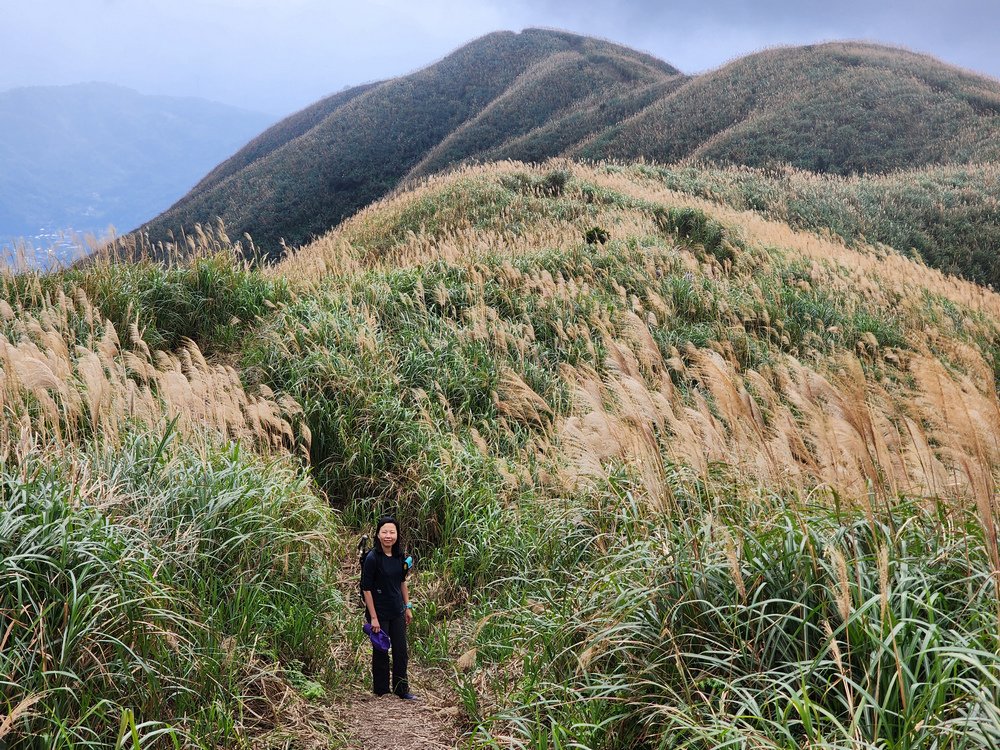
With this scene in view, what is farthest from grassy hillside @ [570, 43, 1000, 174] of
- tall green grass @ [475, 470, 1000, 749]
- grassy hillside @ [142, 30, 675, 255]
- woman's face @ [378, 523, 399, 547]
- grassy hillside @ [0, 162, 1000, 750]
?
tall green grass @ [475, 470, 1000, 749]

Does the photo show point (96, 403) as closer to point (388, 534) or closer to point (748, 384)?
point (388, 534)

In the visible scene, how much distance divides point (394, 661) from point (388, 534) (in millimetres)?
717

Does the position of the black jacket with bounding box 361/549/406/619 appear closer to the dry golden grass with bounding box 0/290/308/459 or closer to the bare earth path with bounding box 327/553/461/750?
the bare earth path with bounding box 327/553/461/750

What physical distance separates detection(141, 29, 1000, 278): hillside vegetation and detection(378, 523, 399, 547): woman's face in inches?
821

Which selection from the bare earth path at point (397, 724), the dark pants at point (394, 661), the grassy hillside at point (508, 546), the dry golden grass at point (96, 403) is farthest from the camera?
the dry golden grass at point (96, 403)

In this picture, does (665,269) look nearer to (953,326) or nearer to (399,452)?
(953,326)

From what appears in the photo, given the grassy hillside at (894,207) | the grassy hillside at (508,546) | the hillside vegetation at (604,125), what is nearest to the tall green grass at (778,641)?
the grassy hillside at (508,546)

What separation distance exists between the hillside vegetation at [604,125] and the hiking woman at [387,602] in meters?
20.9

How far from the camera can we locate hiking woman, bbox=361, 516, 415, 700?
3.67 metres

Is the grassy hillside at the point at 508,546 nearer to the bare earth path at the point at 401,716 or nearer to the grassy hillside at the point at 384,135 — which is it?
the bare earth path at the point at 401,716

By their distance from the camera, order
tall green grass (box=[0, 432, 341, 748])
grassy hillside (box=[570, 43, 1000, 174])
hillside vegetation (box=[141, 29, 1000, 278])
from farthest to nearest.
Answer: hillside vegetation (box=[141, 29, 1000, 278]) → grassy hillside (box=[570, 43, 1000, 174]) → tall green grass (box=[0, 432, 341, 748])

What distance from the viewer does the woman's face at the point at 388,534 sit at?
400 centimetres

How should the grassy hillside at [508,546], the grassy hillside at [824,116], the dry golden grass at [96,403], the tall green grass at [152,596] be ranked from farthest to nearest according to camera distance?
the grassy hillside at [824,116]
the dry golden grass at [96,403]
the tall green grass at [152,596]
the grassy hillside at [508,546]

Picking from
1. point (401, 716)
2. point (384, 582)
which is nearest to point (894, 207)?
point (384, 582)
